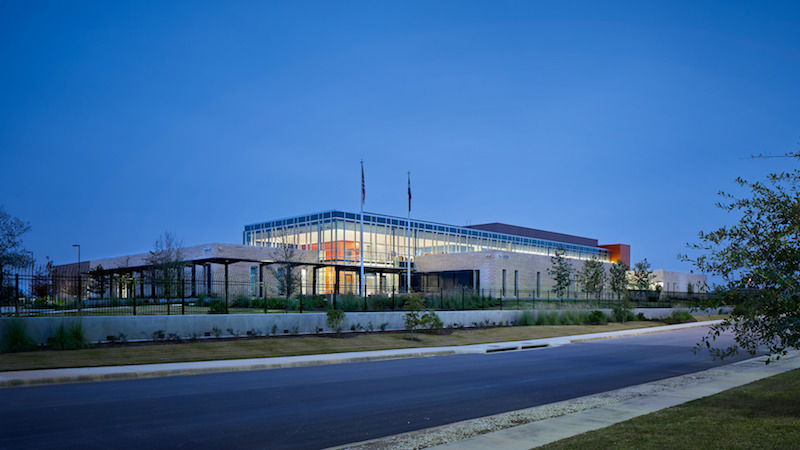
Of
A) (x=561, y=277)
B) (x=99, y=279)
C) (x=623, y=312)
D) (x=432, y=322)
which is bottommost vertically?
(x=623, y=312)

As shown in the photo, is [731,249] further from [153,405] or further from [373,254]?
[373,254]

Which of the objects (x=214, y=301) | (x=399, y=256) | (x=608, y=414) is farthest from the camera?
(x=399, y=256)

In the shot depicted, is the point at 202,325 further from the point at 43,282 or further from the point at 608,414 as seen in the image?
the point at 43,282

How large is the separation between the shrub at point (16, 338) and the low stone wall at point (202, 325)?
7.1 inches

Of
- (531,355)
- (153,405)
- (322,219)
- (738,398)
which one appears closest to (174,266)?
(322,219)

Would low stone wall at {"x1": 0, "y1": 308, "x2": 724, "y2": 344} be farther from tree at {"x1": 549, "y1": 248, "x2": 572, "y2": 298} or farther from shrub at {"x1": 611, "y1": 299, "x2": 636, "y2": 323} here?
tree at {"x1": 549, "y1": 248, "x2": 572, "y2": 298}

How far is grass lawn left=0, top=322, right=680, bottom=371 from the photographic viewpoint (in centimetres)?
1742

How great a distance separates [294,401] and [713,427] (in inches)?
290

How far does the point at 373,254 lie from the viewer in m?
59.6

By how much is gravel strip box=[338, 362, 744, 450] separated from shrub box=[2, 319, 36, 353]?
15.1m

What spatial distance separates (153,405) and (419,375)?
287 inches

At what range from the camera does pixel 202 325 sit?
23.0 m

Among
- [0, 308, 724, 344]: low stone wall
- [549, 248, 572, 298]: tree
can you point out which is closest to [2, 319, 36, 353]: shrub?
[0, 308, 724, 344]: low stone wall

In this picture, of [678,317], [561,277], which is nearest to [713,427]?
[678,317]
